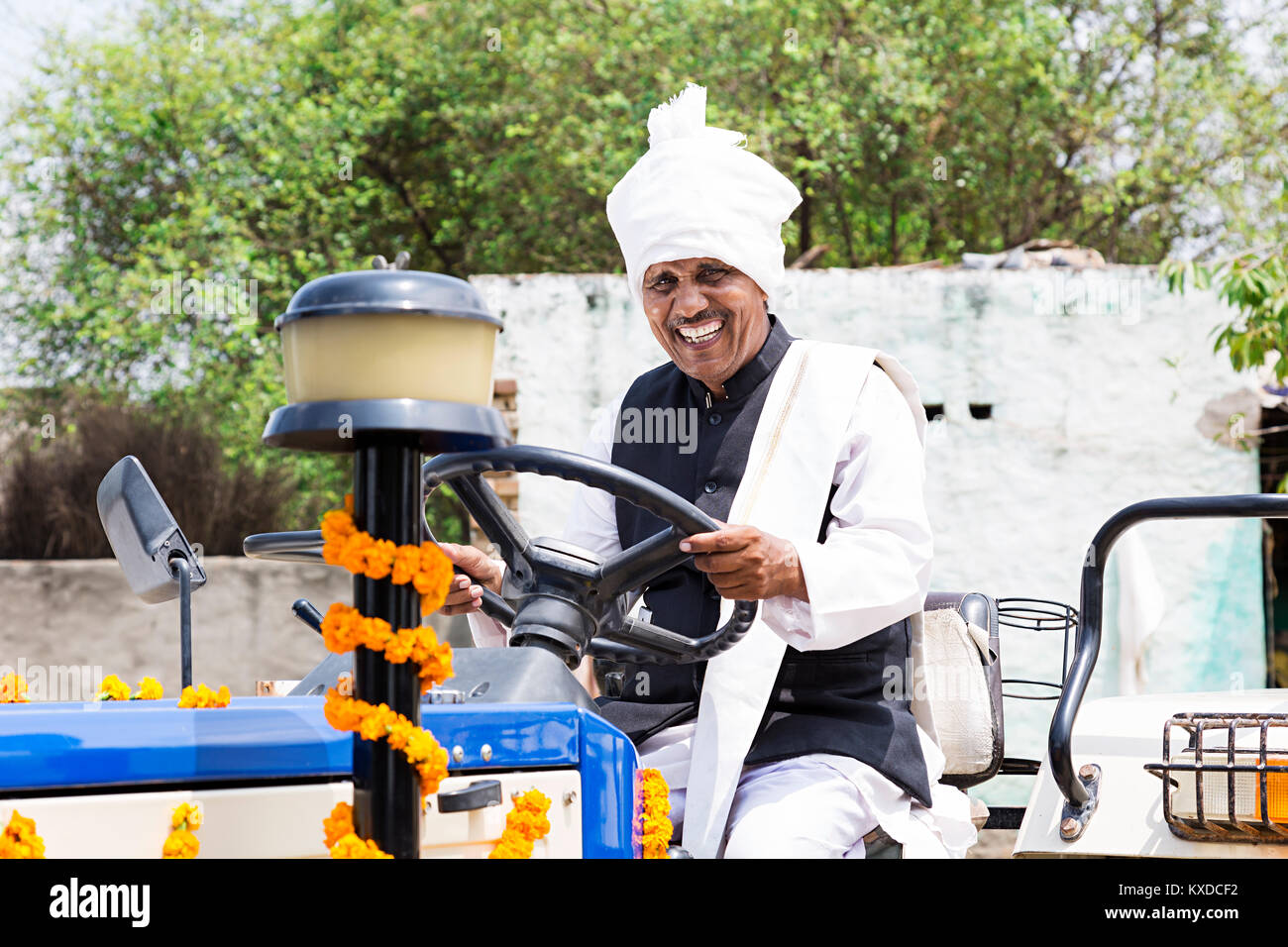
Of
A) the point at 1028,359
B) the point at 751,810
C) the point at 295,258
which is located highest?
the point at 295,258

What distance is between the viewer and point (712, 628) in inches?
104

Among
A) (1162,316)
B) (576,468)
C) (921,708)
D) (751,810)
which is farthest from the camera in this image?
(1162,316)

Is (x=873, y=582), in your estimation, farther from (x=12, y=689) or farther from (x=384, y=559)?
(x=12, y=689)

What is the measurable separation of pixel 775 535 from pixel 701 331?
63cm

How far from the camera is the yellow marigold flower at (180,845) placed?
1429 mm

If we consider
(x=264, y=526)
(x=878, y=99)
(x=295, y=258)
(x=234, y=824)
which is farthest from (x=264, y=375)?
(x=234, y=824)

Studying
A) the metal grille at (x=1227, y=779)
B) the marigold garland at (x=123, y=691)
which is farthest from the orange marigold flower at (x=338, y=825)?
the metal grille at (x=1227, y=779)

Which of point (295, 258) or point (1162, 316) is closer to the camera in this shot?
point (1162, 316)

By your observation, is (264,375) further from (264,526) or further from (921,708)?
(921,708)

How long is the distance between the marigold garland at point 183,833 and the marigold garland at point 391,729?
0.25 m

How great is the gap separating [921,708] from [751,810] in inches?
19.5

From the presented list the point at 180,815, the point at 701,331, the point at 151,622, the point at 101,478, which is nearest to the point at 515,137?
the point at 101,478

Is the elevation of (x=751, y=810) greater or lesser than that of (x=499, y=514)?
lesser

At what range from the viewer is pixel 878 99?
36.8ft
